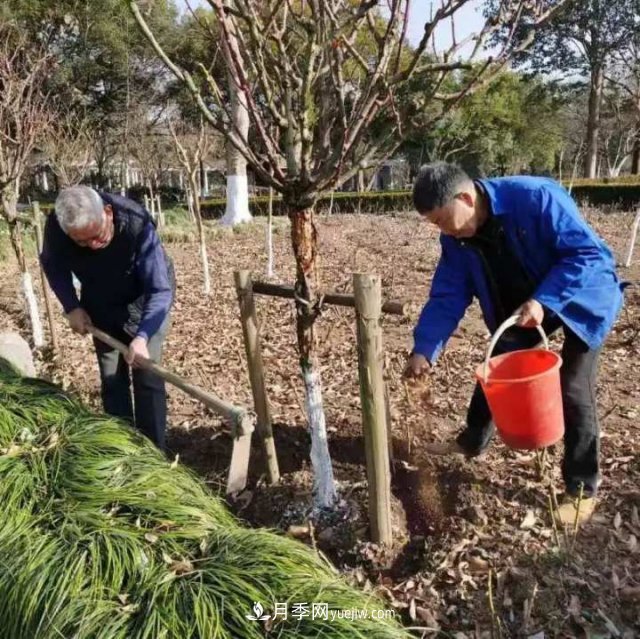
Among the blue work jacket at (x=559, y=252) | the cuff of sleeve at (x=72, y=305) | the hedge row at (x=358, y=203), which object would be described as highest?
the blue work jacket at (x=559, y=252)

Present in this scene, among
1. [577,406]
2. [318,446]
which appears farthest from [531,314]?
[318,446]

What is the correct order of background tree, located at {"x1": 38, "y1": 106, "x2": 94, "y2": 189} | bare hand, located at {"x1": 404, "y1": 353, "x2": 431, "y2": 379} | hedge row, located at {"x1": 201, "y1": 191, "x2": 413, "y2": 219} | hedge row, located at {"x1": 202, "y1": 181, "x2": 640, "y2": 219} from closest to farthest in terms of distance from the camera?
bare hand, located at {"x1": 404, "y1": 353, "x2": 431, "y2": 379} → background tree, located at {"x1": 38, "y1": 106, "x2": 94, "y2": 189} → hedge row, located at {"x1": 202, "y1": 181, "x2": 640, "y2": 219} → hedge row, located at {"x1": 201, "y1": 191, "x2": 413, "y2": 219}

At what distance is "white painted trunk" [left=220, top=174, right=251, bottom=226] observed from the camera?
1720 cm

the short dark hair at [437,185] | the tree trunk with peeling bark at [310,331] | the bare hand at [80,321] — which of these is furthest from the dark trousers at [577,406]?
the bare hand at [80,321]

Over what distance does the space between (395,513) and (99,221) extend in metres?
1.95

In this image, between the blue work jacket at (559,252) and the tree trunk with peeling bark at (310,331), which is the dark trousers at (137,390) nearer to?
the tree trunk with peeling bark at (310,331)

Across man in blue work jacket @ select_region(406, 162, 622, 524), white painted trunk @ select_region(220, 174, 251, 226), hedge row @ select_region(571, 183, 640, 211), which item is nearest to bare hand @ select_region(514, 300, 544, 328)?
man in blue work jacket @ select_region(406, 162, 622, 524)

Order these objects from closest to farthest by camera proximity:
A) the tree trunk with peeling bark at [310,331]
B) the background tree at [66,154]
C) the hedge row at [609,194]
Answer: the tree trunk with peeling bark at [310,331] < the background tree at [66,154] < the hedge row at [609,194]

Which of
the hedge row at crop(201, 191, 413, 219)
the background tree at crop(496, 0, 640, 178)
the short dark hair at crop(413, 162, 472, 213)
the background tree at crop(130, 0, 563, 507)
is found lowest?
the hedge row at crop(201, 191, 413, 219)

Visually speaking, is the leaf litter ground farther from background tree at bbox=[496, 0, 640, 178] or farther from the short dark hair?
background tree at bbox=[496, 0, 640, 178]

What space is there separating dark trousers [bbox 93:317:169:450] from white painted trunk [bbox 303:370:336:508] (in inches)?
37.3

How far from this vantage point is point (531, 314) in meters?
2.40

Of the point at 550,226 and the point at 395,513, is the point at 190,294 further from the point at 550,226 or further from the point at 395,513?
the point at 550,226

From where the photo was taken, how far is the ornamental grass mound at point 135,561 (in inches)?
72.4
